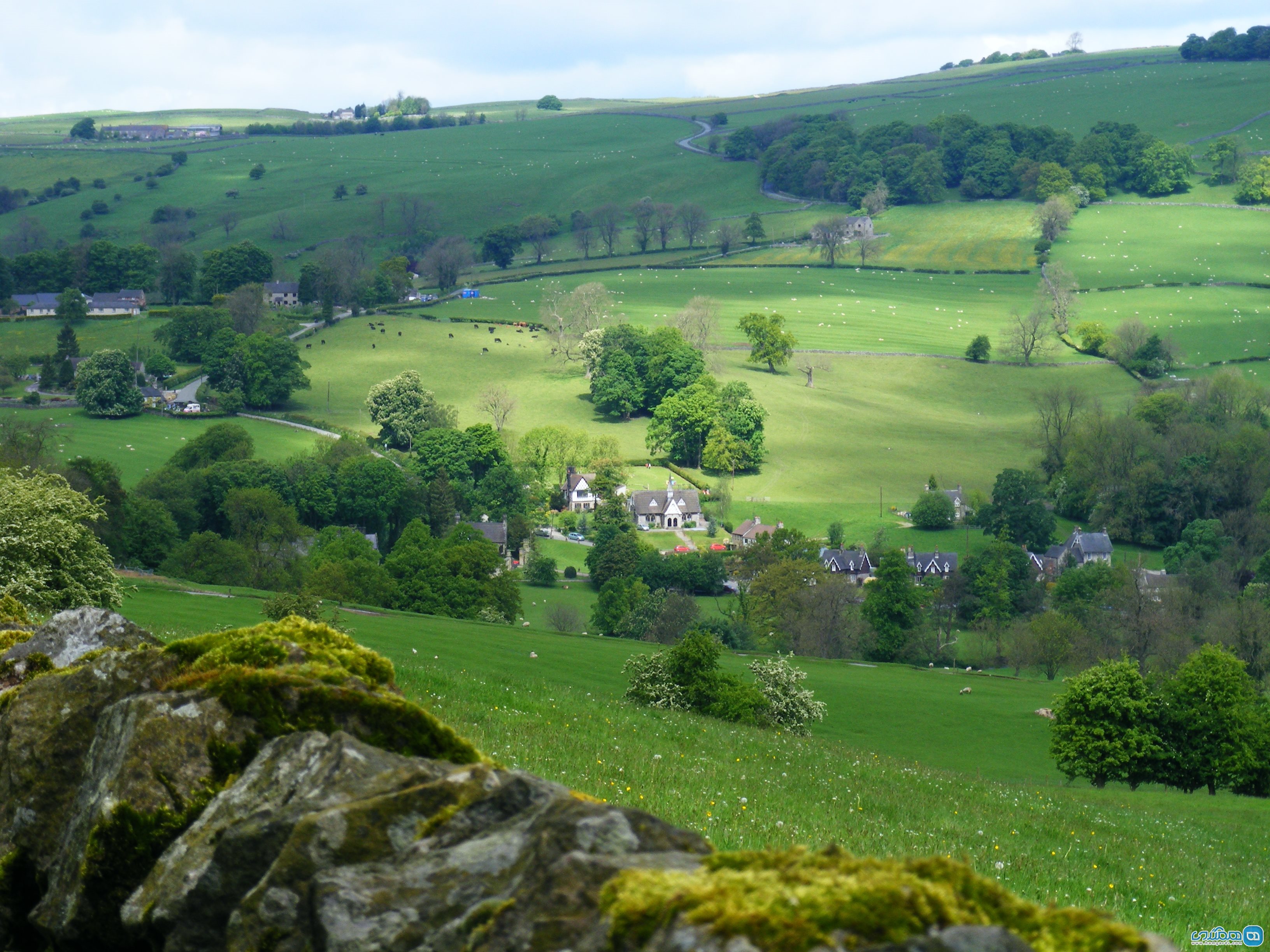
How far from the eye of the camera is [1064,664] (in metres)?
90.2

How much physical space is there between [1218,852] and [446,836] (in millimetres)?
21700

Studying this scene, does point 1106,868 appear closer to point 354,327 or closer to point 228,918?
point 228,918

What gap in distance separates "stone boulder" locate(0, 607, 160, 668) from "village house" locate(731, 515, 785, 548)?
357ft

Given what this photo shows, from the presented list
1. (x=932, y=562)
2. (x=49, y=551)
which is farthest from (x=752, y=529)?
(x=49, y=551)

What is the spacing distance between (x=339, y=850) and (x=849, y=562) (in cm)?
11150

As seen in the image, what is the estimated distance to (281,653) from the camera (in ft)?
31.9

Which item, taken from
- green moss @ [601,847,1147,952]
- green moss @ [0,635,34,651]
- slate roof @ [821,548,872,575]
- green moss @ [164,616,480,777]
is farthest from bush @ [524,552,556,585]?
green moss @ [601,847,1147,952]

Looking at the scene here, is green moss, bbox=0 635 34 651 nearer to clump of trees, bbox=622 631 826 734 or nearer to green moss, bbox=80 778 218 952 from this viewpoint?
green moss, bbox=80 778 218 952

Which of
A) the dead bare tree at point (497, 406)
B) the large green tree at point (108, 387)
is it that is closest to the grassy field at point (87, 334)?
the large green tree at point (108, 387)

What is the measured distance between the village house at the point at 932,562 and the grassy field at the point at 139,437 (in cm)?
6974

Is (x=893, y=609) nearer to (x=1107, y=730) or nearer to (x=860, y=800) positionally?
(x=1107, y=730)

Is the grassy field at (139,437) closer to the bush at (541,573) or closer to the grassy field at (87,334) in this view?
the grassy field at (87,334)

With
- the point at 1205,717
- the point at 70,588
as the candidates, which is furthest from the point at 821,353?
the point at 70,588

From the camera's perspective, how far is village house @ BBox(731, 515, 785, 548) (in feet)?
400
